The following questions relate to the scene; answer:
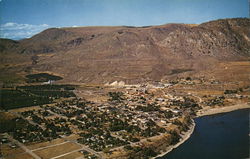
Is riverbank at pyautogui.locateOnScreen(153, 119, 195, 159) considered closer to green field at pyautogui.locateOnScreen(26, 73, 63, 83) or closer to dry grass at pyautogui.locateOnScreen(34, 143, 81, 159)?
dry grass at pyautogui.locateOnScreen(34, 143, 81, 159)

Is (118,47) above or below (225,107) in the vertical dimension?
above

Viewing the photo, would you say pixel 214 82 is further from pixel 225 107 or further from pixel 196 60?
pixel 196 60

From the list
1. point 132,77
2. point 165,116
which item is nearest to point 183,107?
point 165,116

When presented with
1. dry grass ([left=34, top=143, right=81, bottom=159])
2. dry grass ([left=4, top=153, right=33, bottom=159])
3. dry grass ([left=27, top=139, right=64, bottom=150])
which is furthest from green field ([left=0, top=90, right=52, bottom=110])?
dry grass ([left=34, top=143, right=81, bottom=159])

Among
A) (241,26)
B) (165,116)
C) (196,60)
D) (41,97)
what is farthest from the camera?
(241,26)

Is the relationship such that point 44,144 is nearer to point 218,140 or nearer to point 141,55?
A: point 218,140

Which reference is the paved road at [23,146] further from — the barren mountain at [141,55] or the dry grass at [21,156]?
the barren mountain at [141,55]
